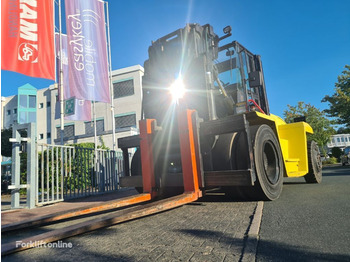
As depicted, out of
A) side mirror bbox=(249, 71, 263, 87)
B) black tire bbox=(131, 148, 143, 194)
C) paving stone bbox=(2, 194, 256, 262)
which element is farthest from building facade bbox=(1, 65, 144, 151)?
paving stone bbox=(2, 194, 256, 262)

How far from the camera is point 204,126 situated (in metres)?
4.37

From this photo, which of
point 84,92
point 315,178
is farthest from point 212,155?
point 84,92

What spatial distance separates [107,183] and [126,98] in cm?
1992

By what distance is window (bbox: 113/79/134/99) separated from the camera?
91.1 feet

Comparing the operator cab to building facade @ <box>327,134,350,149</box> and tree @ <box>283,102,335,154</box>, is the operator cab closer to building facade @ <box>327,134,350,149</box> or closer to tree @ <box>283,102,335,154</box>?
tree @ <box>283,102,335,154</box>

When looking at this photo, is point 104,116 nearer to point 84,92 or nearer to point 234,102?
point 84,92

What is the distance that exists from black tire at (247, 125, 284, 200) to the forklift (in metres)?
0.02

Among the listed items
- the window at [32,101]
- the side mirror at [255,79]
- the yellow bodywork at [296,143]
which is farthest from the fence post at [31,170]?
the window at [32,101]

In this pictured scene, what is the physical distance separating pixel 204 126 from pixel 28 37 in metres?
8.62

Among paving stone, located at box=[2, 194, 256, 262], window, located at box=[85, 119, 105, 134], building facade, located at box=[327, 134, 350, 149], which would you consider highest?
window, located at box=[85, 119, 105, 134]

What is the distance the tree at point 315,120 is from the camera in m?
29.7

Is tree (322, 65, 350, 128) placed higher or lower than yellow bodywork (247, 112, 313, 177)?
higher

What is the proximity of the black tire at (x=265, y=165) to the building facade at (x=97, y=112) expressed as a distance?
58.4 feet

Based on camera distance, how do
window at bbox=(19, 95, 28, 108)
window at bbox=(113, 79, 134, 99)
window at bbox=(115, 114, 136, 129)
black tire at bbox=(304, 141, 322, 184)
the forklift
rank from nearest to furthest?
the forklift, black tire at bbox=(304, 141, 322, 184), window at bbox=(115, 114, 136, 129), window at bbox=(113, 79, 134, 99), window at bbox=(19, 95, 28, 108)
